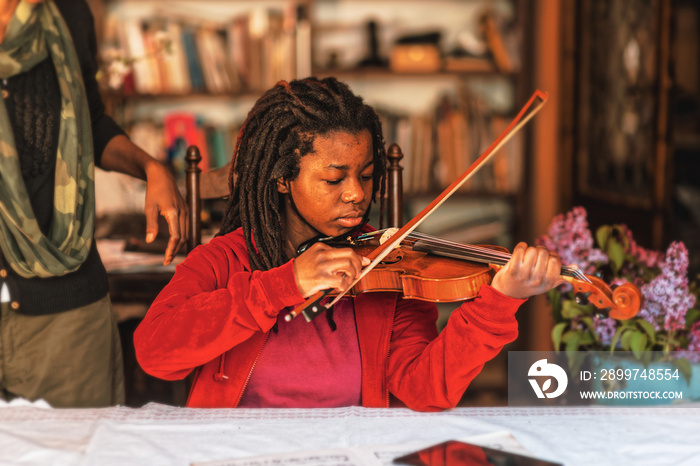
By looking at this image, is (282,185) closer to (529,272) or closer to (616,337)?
(529,272)

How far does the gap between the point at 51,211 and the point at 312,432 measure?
721 millimetres

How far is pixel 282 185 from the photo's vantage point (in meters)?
1.27

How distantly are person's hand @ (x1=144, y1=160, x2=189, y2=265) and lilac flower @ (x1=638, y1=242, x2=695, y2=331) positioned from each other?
821mm

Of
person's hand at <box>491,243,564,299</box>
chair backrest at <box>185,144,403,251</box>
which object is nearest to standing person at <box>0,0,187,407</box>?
chair backrest at <box>185,144,403,251</box>

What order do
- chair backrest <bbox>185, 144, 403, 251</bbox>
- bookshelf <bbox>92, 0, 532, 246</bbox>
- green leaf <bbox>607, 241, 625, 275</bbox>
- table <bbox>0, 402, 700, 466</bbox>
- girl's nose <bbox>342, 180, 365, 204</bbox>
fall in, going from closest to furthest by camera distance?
table <bbox>0, 402, 700, 466</bbox> < girl's nose <bbox>342, 180, 365, 204</bbox> < green leaf <bbox>607, 241, 625, 275</bbox> < chair backrest <bbox>185, 144, 403, 251</bbox> < bookshelf <bbox>92, 0, 532, 246</bbox>

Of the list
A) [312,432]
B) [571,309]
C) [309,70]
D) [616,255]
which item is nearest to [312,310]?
[312,432]

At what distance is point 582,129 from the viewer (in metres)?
2.77

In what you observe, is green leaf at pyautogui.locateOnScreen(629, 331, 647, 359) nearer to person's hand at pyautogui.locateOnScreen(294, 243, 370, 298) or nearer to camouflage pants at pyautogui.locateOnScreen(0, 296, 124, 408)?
person's hand at pyautogui.locateOnScreen(294, 243, 370, 298)

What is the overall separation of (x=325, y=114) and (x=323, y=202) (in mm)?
147

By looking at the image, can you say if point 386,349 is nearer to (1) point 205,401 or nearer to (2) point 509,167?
(1) point 205,401

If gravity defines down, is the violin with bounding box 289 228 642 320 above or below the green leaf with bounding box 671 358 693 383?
above

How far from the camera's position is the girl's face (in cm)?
118

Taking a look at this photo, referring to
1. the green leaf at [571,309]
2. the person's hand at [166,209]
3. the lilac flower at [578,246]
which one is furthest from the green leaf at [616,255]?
the person's hand at [166,209]

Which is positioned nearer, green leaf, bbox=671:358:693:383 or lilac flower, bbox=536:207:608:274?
green leaf, bbox=671:358:693:383
